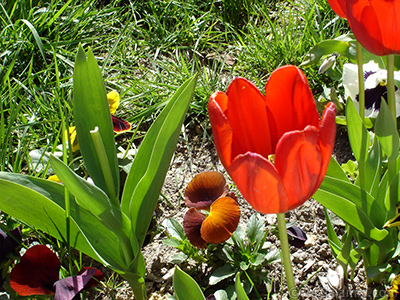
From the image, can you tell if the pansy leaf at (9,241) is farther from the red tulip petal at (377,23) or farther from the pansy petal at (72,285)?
the red tulip petal at (377,23)

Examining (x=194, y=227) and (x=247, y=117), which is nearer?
(x=247, y=117)

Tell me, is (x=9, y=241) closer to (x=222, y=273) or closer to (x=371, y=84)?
(x=222, y=273)

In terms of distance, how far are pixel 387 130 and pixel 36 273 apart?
3.24ft

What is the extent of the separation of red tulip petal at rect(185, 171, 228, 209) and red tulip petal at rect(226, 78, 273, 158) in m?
0.62

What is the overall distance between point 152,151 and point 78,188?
0.24 meters

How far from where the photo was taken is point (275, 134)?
3.04 feet

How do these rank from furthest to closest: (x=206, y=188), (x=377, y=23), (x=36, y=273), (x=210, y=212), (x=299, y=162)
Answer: (x=206, y=188) → (x=210, y=212) → (x=36, y=273) → (x=377, y=23) → (x=299, y=162)

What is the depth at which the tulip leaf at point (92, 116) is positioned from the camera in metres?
1.20

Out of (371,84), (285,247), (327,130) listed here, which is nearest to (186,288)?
(285,247)

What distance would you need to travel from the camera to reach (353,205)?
1162 millimetres

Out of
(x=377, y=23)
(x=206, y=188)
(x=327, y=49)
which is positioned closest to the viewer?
(x=377, y=23)

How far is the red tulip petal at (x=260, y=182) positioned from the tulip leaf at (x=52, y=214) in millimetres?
551

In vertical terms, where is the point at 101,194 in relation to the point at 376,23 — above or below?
below

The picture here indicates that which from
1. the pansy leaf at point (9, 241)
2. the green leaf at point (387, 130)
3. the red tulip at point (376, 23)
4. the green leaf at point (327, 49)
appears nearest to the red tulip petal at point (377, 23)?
the red tulip at point (376, 23)
